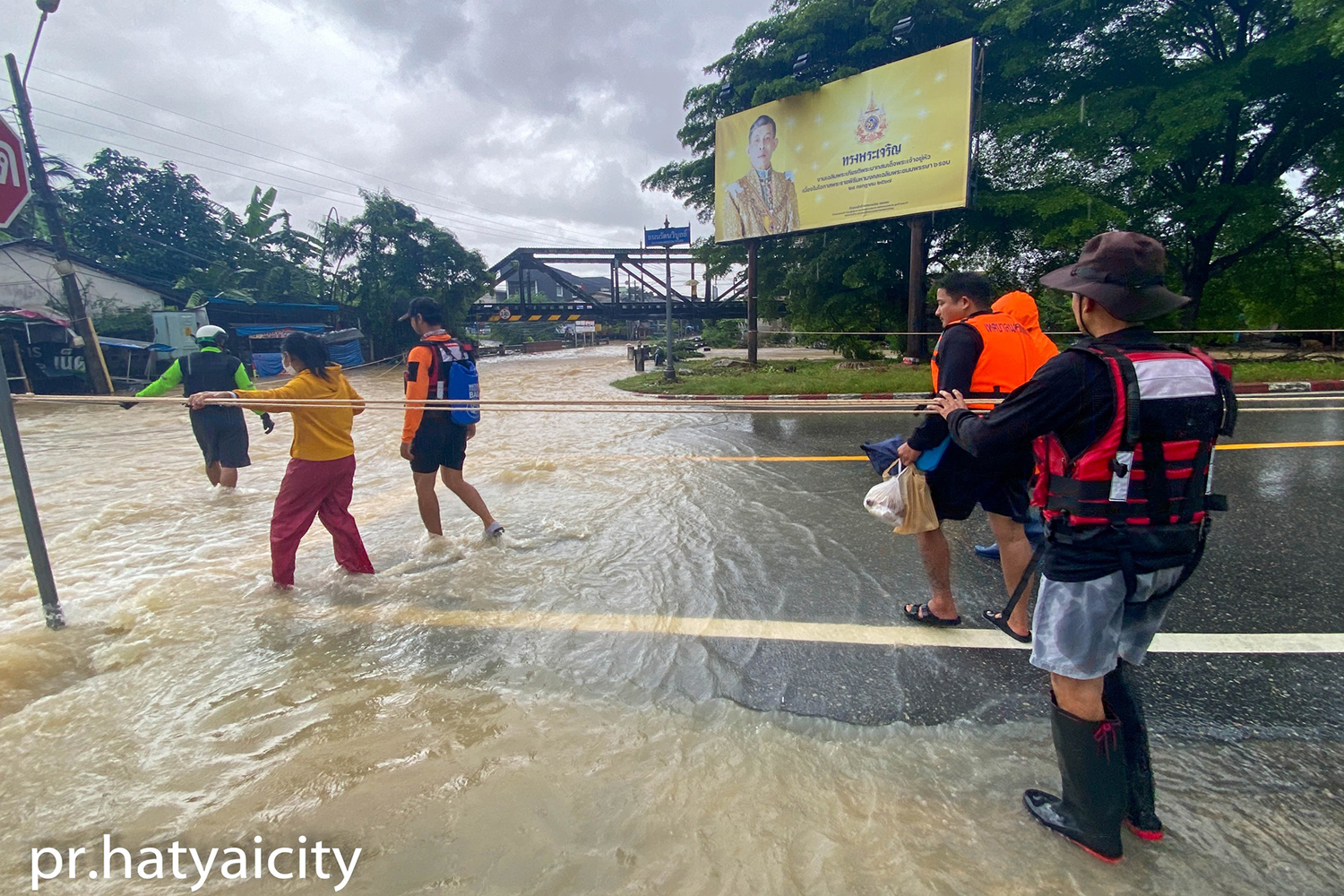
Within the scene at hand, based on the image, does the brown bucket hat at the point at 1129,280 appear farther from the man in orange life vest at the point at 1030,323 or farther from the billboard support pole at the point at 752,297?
the billboard support pole at the point at 752,297

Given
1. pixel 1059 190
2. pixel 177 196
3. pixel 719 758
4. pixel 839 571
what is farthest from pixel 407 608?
pixel 177 196

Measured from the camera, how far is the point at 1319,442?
6.49 metres

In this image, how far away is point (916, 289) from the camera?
50.9 feet

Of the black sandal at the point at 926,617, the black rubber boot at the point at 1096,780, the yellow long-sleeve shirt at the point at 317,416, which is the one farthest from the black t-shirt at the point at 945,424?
the yellow long-sleeve shirt at the point at 317,416

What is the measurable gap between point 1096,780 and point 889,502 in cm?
131

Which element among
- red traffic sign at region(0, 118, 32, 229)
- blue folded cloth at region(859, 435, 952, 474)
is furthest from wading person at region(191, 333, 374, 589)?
blue folded cloth at region(859, 435, 952, 474)

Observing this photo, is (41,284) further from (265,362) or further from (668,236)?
(668,236)

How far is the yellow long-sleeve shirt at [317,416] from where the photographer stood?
368cm

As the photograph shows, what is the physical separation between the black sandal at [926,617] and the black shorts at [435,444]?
2.87m

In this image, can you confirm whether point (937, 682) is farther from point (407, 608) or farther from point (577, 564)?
point (407, 608)

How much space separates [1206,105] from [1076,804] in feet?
56.7

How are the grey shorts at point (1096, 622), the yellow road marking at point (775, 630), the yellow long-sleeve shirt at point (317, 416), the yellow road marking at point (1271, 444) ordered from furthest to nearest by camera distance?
the yellow road marking at point (1271, 444), the yellow long-sleeve shirt at point (317, 416), the yellow road marking at point (775, 630), the grey shorts at point (1096, 622)

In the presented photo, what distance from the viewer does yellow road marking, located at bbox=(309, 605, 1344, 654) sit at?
2.81 meters

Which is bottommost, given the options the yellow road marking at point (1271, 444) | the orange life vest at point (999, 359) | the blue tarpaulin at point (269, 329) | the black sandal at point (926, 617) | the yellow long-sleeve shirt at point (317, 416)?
the black sandal at point (926, 617)
